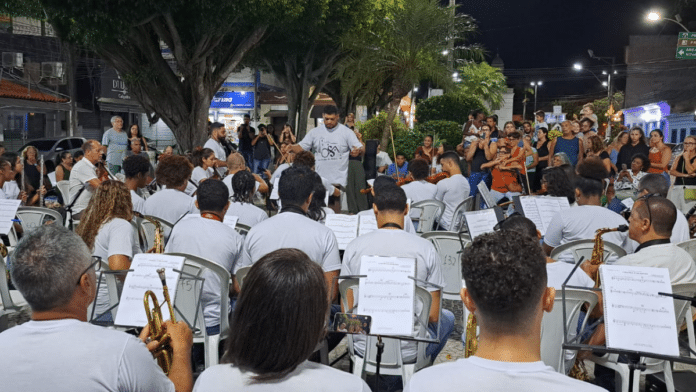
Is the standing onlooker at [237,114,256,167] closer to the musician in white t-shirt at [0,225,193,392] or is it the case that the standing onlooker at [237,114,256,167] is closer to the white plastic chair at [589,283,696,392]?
the white plastic chair at [589,283,696,392]

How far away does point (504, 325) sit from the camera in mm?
2047

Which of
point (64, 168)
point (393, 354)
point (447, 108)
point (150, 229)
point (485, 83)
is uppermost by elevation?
point (485, 83)

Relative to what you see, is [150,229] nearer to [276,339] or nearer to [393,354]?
[393,354]

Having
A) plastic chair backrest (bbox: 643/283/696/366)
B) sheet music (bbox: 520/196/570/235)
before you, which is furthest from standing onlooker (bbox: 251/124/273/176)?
plastic chair backrest (bbox: 643/283/696/366)

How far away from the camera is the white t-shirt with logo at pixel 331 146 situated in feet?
32.1


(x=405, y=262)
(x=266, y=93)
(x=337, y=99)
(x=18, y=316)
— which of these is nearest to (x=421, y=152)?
(x=18, y=316)

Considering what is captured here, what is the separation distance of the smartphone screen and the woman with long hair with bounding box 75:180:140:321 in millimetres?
2173

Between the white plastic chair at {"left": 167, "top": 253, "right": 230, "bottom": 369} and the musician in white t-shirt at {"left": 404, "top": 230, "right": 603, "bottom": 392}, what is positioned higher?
the musician in white t-shirt at {"left": 404, "top": 230, "right": 603, "bottom": 392}

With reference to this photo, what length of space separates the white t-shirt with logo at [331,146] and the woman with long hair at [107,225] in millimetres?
4999

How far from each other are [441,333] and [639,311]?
178cm

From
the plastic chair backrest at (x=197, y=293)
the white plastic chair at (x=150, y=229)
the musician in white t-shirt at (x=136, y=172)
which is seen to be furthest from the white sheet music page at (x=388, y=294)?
the musician in white t-shirt at (x=136, y=172)

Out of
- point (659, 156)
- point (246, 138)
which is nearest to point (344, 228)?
point (659, 156)

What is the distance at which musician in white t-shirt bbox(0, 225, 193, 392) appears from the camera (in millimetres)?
2225

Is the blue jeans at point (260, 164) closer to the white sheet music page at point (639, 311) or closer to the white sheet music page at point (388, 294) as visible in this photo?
the white sheet music page at point (388, 294)
